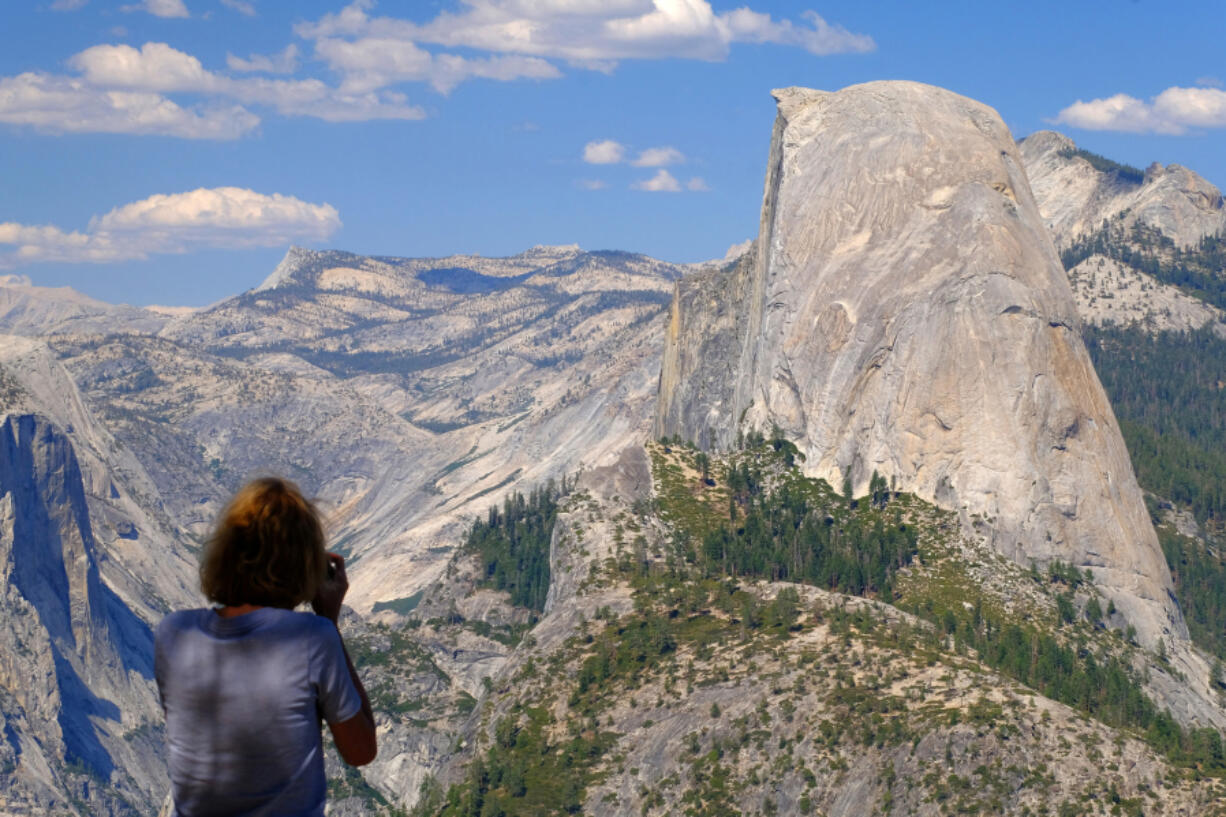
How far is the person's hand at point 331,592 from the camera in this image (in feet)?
40.3

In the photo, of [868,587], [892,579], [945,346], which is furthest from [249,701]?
[945,346]

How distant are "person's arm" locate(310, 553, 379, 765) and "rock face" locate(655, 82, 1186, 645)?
148216 mm

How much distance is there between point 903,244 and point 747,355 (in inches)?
1359

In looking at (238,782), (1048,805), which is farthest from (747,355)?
(238,782)

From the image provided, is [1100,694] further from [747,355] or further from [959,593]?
[747,355]

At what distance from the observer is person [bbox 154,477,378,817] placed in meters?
11.7

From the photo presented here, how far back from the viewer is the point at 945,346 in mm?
162625

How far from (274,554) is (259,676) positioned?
1.00 metres

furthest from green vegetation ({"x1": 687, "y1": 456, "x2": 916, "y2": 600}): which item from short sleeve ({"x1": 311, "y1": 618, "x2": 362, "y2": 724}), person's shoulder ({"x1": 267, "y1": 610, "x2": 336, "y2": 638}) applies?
person's shoulder ({"x1": 267, "y1": 610, "x2": 336, "y2": 638})

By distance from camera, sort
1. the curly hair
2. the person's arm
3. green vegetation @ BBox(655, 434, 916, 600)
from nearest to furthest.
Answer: the person's arm → the curly hair → green vegetation @ BBox(655, 434, 916, 600)

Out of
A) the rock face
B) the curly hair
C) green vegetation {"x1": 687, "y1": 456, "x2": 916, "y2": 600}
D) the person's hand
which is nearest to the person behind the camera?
the curly hair

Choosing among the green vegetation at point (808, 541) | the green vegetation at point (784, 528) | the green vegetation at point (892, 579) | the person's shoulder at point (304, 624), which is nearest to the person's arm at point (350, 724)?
the person's shoulder at point (304, 624)

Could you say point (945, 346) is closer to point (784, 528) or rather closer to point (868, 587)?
point (784, 528)

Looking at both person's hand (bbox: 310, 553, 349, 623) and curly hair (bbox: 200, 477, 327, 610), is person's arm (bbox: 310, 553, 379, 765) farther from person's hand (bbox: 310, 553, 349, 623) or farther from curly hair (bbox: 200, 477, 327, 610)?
curly hair (bbox: 200, 477, 327, 610)
